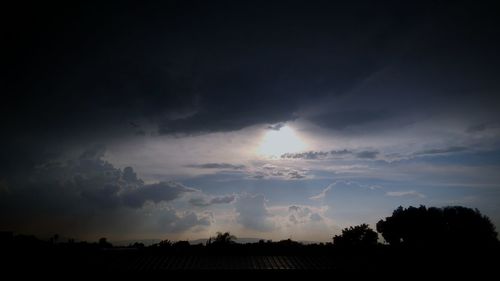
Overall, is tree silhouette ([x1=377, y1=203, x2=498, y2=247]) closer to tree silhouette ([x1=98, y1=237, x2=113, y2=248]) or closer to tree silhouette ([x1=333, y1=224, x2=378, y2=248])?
tree silhouette ([x1=333, y1=224, x2=378, y2=248])

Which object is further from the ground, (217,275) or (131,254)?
(131,254)

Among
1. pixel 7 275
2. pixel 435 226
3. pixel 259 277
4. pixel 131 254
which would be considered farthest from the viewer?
pixel 435 226

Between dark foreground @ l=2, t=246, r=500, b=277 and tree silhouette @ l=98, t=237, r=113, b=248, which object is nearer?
dark foreground @ l=2, t=246, r=500, b=277

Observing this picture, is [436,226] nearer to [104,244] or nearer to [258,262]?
[258,262]

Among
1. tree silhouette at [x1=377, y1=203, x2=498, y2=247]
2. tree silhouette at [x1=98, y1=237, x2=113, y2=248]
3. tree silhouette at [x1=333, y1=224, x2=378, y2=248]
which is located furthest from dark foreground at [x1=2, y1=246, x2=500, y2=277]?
tree silhouette at [x1=333, y1=224, x2=378, y2=248]

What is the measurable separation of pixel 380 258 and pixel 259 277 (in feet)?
44.3

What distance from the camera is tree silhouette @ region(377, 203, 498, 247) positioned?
78.8 meters

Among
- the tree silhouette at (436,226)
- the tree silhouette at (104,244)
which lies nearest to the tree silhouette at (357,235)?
the tree silhouette at (436,226)

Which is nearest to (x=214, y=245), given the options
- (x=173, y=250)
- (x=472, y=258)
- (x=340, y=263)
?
(x=173, y=250)

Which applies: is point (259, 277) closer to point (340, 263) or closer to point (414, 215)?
point (340, 263)

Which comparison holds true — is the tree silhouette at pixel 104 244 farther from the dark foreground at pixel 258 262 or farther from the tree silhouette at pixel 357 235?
the tree silhouette at pixel 357 235

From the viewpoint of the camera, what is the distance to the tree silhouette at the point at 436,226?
7877 cm

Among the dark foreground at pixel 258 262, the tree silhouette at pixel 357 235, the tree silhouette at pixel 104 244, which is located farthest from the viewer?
the tree silhouette at pixel 357 235

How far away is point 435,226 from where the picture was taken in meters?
85.6
